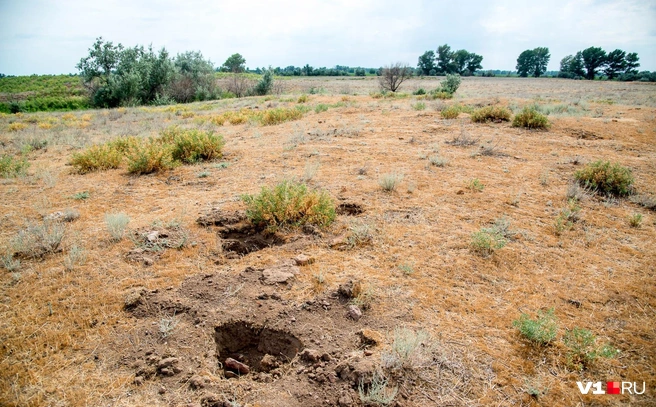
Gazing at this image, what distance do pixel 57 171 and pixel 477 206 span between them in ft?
25.9

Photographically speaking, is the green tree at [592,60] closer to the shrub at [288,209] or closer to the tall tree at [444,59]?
the tall tree at [444,59]

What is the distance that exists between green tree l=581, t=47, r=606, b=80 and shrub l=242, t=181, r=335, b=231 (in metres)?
81.9

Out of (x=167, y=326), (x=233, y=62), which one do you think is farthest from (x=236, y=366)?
(x=233, y=62)

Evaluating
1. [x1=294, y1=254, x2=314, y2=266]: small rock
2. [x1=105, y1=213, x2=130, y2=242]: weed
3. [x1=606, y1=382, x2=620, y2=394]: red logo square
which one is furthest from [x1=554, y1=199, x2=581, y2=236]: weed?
[x1=105, y1=213, x2=130, y2=242]: weed

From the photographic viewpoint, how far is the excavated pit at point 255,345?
8.64ft

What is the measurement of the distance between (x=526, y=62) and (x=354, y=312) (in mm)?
102458

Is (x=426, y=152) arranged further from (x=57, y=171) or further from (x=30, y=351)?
(x=57, y=171)

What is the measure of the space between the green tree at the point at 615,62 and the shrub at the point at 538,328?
82865mm

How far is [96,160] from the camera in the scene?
694 centimetres

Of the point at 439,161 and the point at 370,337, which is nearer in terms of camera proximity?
the point at 370,337

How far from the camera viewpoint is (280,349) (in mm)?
2705

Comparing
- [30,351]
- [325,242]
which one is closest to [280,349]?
[325,242]

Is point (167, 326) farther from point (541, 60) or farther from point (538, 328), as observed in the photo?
point (541, 60)

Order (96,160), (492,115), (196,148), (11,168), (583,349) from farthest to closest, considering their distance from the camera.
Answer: (492,115) < (196,148) < (96,160) < (11,168) < (583,349)
